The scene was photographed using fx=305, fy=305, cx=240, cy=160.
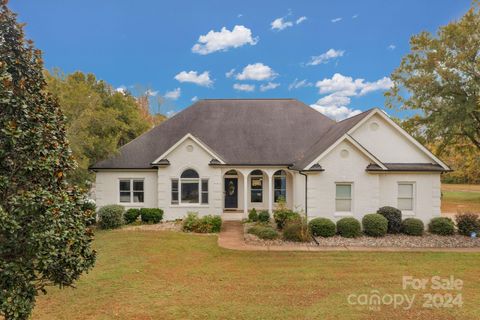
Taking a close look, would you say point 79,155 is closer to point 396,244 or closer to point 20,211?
point 20,211

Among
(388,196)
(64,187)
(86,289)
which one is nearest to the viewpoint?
(64,187)

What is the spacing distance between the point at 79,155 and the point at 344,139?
46.1 feet

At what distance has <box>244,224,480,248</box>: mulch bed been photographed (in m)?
14.2

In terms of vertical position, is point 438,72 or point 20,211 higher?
point 438,72

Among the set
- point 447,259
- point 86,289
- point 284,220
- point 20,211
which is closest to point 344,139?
point 284,220

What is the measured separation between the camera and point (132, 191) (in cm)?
1978

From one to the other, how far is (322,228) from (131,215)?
11.2 metres

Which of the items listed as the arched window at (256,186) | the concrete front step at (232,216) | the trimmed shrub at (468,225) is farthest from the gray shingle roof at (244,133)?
the trimmed shrub at (468,225)

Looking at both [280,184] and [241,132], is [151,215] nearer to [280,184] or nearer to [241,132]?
[241,132]

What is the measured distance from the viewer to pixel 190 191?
19234 millimetres

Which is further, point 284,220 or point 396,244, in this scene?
point 284,220

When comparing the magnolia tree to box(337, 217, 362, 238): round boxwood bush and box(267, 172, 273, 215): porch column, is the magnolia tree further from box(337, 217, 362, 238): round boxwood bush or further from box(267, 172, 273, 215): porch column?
box(267, 172, 273, 215): porch column

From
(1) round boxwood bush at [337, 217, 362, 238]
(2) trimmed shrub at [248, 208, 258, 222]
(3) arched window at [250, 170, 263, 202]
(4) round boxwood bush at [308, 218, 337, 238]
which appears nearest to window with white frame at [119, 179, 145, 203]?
(2) trimmed shrub at [248, 208, 258, 222]

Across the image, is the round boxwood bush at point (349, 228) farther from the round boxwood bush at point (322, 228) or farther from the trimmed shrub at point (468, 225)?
the trimmed shrub at point (468, 225)
